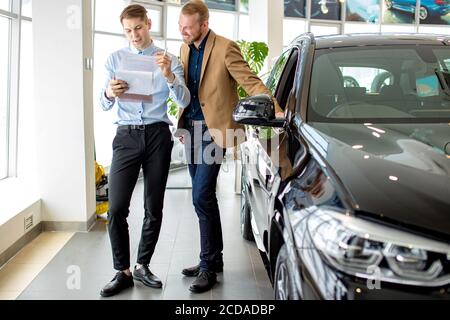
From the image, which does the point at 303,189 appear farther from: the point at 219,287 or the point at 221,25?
the point at 221,25

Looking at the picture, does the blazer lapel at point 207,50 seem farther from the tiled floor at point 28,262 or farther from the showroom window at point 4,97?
the showroom window at point 4,97

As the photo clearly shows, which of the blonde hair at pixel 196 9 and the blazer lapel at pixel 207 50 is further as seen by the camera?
the blazer lapel at pixel 207 50

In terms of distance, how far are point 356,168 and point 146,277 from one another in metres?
1.90

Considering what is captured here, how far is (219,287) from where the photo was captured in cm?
313

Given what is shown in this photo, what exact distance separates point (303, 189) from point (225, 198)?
4267 millimetres

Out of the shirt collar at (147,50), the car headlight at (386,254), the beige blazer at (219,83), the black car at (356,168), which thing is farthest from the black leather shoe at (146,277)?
the car headlight at (386,254)

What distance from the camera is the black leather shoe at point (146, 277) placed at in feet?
10.1

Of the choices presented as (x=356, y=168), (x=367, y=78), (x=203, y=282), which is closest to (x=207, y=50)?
(x=367, y=78)

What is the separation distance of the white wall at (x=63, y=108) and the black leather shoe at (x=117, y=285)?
4.79 ft

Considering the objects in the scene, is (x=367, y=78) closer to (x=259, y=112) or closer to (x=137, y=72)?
(x=259, y=112)

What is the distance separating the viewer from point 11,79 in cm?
510

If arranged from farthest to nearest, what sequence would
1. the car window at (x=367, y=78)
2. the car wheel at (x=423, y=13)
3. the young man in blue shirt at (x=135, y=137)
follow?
the car wheel at (x=423, y=13) < the young man in blue shirt at (x=135, y=137) < the car window at (x=367, y=78)

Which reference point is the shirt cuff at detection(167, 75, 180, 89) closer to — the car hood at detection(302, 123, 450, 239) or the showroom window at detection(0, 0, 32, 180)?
the car hood at detection(302, 123, 450, 239)
